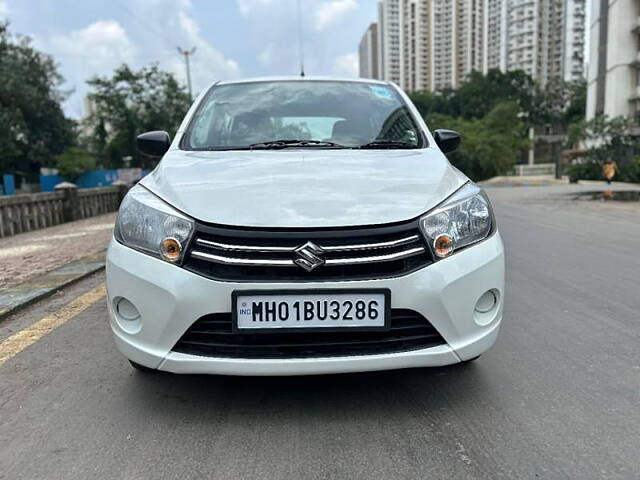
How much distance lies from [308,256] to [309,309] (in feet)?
0.69

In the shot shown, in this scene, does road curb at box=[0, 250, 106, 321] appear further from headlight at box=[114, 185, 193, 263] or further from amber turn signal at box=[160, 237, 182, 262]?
amber turn signal at box=[160, 237, 182, 262]

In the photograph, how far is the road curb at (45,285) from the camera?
4348 millimetres

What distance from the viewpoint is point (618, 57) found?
43219mm

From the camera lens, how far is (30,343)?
3533 mm

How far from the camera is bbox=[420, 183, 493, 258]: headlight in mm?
2348

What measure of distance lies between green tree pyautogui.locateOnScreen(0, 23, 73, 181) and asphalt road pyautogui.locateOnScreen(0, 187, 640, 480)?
33.0 metres

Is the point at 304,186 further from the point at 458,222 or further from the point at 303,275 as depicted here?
the point at 458,222

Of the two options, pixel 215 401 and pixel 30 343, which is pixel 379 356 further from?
pixel 30 343

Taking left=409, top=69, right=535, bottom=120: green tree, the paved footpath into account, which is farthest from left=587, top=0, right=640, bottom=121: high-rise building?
the paved footpath

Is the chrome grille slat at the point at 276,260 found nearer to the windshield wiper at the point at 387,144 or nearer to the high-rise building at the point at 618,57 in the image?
the windshield wiper at the point at 387,144

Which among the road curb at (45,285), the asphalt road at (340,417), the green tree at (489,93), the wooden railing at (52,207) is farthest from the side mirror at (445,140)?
the green tree at (489,93)

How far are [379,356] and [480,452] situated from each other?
1.69 feet

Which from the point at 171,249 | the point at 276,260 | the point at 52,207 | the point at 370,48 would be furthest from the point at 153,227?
the point at 370,48

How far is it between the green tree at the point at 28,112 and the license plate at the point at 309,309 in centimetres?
3371
